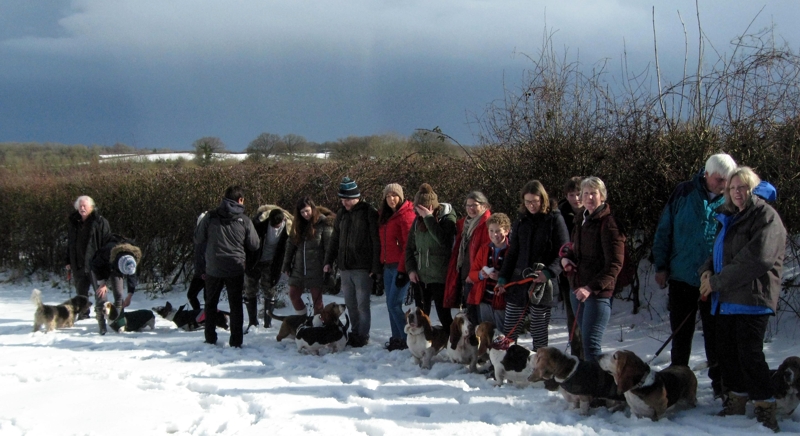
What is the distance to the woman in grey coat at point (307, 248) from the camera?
7.25 m

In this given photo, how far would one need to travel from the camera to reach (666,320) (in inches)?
251

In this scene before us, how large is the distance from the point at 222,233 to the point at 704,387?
5171 mm

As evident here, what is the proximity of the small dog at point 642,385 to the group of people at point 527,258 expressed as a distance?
17.3 inches

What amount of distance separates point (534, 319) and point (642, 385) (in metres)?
1.54

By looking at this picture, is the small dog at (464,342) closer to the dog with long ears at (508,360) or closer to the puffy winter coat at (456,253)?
the dog with long ears at (508,360)

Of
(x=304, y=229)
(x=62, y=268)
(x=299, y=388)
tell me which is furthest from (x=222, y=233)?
(x=62, y=268)

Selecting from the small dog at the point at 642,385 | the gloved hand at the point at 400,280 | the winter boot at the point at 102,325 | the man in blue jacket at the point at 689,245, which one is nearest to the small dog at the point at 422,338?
the gloved hand at the point at 400,280

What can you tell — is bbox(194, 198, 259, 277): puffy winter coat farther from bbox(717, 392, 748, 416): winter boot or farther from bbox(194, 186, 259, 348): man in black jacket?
bbox(717, 392, 748, 416): winter boot

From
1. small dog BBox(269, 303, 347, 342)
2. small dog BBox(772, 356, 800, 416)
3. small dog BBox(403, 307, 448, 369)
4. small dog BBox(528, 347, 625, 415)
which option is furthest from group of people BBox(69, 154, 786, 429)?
small dog BBox(528, 347, 625, 415)

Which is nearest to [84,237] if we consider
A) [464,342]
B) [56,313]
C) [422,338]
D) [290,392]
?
[56,313]

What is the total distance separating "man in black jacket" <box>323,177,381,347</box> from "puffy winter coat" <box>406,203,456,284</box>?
0.51m

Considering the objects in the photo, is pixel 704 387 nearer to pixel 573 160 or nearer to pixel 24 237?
pixel 573 160

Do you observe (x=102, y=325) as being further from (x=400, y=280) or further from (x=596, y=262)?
(x=596, y=262)

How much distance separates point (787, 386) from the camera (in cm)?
381
